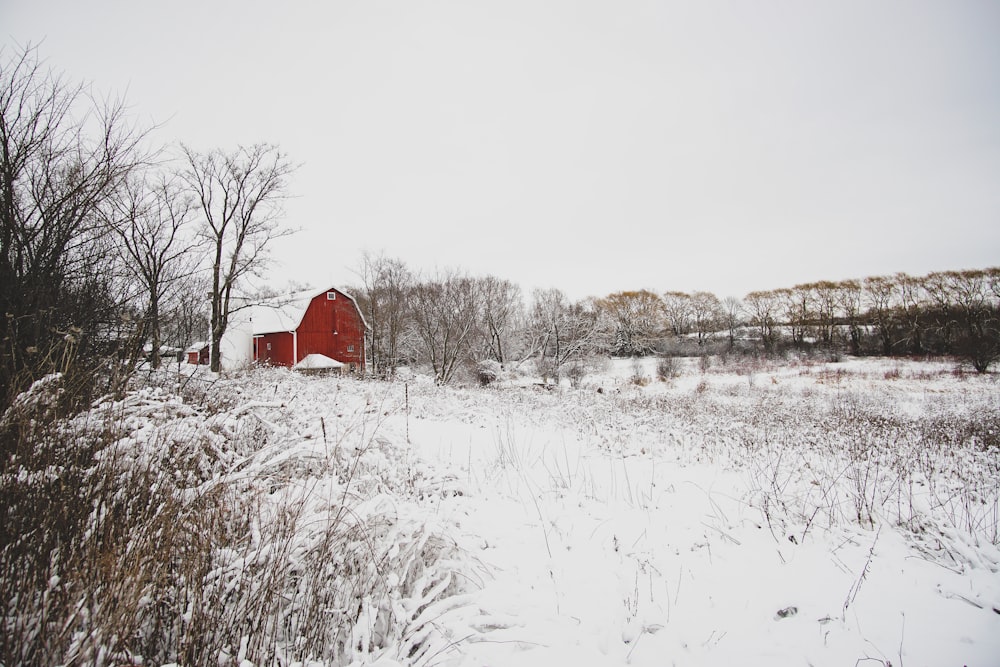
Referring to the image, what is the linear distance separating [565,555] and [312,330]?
25962mm

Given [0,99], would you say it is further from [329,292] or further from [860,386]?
[860,386]

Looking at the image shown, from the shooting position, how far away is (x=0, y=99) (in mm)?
4457

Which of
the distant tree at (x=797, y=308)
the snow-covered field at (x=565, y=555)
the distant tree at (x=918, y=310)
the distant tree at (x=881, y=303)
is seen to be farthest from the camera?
the distant tree at (x=797, y=308)

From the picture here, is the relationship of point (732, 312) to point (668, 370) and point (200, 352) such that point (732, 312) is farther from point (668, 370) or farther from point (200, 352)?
point (200, 352)

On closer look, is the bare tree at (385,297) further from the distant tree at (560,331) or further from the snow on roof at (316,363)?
the distant tree at (560,331)

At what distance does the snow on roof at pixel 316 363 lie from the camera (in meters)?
23.5

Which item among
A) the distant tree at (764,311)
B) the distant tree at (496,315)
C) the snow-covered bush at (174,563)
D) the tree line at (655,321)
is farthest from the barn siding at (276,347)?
the distant tree at (764,311)

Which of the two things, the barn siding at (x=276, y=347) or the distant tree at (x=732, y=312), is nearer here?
the barn siding at (x=276, y=347)

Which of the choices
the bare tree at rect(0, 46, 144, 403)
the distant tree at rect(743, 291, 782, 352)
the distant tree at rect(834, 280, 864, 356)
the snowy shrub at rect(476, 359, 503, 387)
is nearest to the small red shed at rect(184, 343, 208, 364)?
the bare tree at rect(0, 46, 144, 403)

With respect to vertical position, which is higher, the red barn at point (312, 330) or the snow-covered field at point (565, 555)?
the red barn at point (312, 330)

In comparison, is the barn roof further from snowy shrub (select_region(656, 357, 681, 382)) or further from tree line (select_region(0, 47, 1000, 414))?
snowy shrub (select_region(656, 357, 681, 382))

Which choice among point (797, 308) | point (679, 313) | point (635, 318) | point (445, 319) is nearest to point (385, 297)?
point (445, 319)

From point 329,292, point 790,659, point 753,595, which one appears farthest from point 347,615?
point 329,292

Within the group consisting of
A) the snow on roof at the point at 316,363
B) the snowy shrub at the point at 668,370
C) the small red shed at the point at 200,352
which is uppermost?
the small red shed at the point at 200,352
